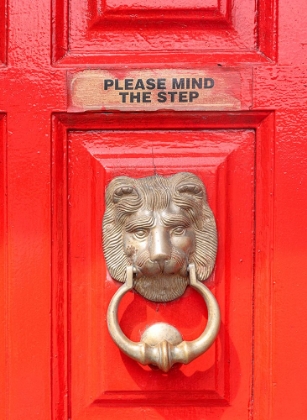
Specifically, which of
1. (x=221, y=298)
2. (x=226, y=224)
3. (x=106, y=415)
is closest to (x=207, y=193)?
(x=226, y=224)

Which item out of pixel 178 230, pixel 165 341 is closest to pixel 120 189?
pixel 178 230

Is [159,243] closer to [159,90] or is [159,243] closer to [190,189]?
[190,189]

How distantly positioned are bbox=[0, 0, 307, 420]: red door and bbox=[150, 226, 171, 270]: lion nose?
99mm

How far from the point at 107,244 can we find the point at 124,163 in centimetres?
13

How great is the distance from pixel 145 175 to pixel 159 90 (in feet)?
0.44

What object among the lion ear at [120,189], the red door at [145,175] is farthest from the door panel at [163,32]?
the lion ear at [120,189]

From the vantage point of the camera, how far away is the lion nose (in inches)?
40.0

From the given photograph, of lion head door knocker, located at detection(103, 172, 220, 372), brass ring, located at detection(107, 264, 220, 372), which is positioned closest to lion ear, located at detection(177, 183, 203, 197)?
lion head door knocker, located at detection(103, 172, 220, 372)

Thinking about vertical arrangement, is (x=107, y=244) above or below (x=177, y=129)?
below

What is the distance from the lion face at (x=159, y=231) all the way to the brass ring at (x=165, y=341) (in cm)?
3

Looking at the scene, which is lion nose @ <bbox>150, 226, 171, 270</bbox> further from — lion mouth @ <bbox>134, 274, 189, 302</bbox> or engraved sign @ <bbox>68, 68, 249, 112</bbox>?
engraved sign @ <bbox>68, 68, 249, 112</bbox>

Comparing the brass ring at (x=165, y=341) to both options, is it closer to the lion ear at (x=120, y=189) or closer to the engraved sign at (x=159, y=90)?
the lion ear at (x=120, y=189)

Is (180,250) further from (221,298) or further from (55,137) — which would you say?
(55,137)

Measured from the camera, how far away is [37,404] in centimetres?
109
